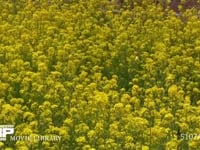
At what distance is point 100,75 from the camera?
7609 mm

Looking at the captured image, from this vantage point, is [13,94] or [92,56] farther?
[92,56]

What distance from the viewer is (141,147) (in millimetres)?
5824

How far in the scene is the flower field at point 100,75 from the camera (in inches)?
241

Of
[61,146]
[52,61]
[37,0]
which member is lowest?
[61,146]

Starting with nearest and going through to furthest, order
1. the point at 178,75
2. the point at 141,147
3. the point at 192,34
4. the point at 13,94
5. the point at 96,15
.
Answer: the point at 141,147, the point at 13,94, the point at 178,75, the point at 192,34, the point at 96,15

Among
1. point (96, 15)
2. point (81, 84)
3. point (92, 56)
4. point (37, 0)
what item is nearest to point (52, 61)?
point (92, 56)

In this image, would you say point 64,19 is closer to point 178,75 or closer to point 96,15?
point 96,15

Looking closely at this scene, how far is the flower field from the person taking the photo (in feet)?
→ 20.1

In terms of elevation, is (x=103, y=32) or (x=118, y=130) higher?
(x=103, y=32)

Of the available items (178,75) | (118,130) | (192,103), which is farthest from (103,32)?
(118,130)

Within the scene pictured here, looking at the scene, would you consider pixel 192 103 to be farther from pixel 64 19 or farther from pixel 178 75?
pixel 64 19

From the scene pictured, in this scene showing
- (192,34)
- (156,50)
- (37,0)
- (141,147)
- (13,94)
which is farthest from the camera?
(37,0)

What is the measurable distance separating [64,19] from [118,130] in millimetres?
3942

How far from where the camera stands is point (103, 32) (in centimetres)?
930
